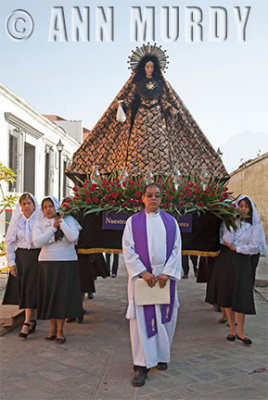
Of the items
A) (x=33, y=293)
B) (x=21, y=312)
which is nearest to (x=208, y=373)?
(x=33, y=293)

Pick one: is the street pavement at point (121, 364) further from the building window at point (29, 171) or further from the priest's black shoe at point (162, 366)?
the building window at point (29, 171)

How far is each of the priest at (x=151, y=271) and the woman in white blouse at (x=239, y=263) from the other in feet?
3.92

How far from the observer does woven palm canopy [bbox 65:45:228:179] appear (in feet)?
23.3

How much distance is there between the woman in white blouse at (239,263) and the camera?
17.5 ft

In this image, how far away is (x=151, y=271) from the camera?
432cm

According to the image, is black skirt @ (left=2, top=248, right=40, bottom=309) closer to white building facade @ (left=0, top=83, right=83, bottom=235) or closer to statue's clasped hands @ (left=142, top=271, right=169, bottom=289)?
statue's clasped hands @ (left=142, top=271, right=169, bottom=289)

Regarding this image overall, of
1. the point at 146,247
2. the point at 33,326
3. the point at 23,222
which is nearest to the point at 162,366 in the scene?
the point at 146,247

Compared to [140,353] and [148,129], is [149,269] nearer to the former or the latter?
[140,353]

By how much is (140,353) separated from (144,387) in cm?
30

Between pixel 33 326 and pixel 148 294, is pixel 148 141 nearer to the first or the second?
pixel 33 326

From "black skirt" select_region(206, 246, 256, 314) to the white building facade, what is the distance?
1237cm

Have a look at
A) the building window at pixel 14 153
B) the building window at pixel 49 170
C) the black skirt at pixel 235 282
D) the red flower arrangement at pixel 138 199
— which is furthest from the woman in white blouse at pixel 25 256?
the building window at pixel 49 170

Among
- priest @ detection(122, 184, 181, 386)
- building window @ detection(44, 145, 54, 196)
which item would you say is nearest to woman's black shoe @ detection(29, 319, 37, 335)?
priest @ detection(122, 184, 181, 386)

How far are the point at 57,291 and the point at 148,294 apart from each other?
1.54 meters
